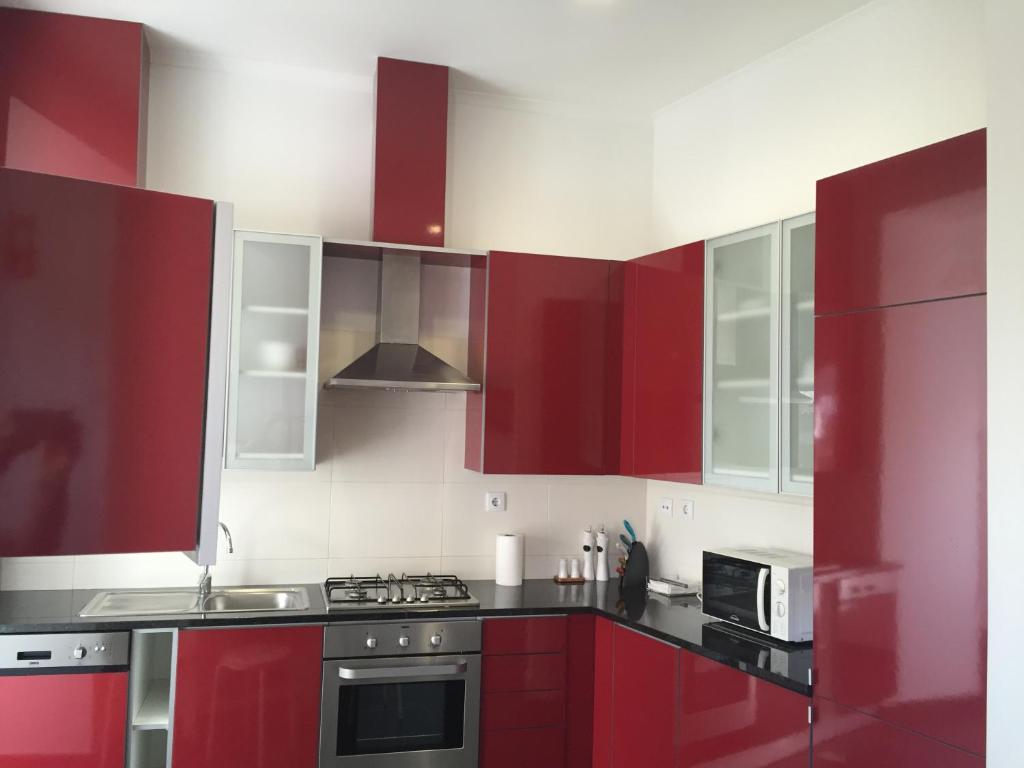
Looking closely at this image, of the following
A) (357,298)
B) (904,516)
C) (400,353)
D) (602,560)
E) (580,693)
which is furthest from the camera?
(602,560)

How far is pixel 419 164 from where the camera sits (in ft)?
11.8

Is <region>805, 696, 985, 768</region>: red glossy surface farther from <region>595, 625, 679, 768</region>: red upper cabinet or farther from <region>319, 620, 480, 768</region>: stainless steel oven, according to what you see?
<region>319, 620, 480, 768</region>: stainless steel oven

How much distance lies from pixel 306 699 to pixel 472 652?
2.03 feet

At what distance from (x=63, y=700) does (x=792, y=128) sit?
10.6ft

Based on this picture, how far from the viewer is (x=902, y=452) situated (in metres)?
2.06

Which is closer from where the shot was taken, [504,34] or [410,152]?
[504,34]

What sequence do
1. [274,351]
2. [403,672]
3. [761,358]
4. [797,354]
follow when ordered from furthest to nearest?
[274,351], [403,672], [761,358], [797,354]

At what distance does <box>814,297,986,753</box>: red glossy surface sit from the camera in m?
1.87

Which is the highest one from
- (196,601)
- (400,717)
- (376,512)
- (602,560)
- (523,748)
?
(376,512)

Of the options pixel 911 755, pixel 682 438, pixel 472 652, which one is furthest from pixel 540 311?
pixel 911 755

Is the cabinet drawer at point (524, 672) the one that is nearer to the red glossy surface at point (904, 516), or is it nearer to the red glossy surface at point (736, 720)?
the red glossy surface at point (736, 720)

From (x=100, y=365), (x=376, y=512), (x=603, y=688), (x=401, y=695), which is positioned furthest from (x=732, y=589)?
(x=100, y=365)

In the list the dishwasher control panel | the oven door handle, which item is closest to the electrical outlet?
the oven door handle

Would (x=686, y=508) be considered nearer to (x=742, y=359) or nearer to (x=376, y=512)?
(x=742, y=359)
